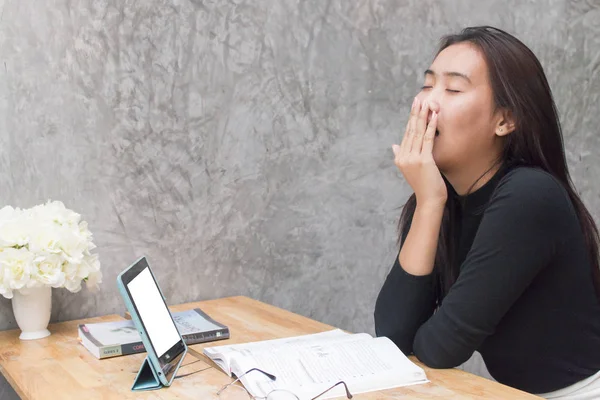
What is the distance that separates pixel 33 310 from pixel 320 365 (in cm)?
69

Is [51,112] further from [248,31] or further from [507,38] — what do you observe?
[507,38]

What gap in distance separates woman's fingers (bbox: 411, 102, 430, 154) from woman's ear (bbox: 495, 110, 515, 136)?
0.14 meters

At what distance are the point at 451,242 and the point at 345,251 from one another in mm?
665

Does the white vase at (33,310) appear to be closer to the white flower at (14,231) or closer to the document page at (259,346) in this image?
the white flower at (14,231)

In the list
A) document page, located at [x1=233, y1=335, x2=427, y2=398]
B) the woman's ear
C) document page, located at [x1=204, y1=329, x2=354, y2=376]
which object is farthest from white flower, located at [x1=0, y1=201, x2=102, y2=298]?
the woman's ear

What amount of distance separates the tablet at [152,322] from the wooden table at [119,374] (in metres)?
0.03

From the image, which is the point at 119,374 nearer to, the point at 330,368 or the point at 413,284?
the point at 330,368

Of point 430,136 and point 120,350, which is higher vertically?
point 430,136

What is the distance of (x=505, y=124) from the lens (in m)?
1.46

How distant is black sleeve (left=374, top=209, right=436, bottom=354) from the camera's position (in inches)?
57.0

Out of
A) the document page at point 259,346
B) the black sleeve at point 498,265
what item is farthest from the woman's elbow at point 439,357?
the document page at point 259,346

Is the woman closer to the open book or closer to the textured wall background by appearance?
the open book

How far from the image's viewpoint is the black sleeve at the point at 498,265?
51.0 inches

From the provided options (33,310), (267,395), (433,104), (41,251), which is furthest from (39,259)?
(433,104)
